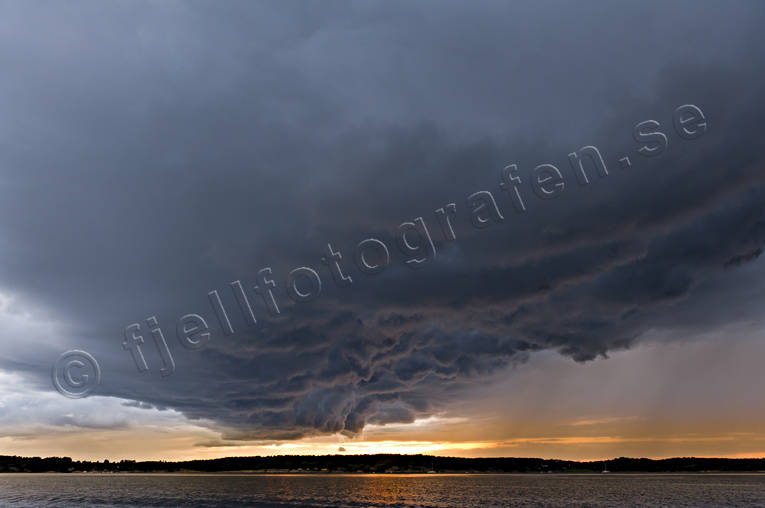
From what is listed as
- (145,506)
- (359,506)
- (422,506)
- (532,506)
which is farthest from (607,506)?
(145,506)

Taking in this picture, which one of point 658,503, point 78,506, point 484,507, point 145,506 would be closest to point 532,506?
point 484,507

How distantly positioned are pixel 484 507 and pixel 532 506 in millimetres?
17654

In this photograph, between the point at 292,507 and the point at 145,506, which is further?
the point at 145,506

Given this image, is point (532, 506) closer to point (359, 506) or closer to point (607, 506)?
point (607, 506)

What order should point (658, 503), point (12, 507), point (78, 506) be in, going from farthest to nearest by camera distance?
point (658, 503), point (78, 506), point (12, 507)

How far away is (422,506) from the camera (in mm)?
168250

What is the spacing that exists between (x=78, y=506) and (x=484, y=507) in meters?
140

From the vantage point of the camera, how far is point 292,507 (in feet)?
528

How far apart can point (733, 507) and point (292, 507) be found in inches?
6050

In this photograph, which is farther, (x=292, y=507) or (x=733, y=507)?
(x=733, y=507)

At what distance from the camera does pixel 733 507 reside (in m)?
172

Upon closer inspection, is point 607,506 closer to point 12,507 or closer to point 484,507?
point 484,507

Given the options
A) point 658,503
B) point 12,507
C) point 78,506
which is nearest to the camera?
point 12,507

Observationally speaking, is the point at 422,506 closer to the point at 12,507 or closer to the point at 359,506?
the point at 359,506
